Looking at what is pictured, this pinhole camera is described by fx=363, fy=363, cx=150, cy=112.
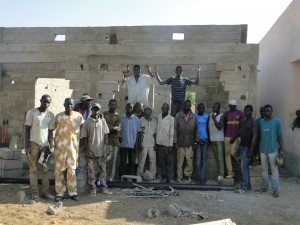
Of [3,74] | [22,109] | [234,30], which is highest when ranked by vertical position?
[234,30]

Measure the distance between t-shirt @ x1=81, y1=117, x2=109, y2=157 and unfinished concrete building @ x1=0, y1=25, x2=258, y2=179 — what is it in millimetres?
2254

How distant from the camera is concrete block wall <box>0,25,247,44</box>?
37.1 feet

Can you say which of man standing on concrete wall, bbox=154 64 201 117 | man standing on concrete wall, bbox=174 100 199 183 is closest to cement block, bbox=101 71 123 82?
man standing on concrete wall, bbox=154 64 201 117

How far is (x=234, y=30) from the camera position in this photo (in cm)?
1127

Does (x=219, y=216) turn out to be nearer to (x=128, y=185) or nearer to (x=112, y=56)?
(x=128, y=185)

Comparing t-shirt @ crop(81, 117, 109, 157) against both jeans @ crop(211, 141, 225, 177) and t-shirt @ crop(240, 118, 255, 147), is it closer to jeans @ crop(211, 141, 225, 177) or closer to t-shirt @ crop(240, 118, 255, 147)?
jeans @ crop(211, 141, 225, 177)

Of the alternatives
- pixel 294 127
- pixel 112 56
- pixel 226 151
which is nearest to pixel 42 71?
pixel 112 56

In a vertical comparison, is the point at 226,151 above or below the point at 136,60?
below

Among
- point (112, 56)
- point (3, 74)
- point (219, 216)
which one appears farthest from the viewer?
point (3, 74)

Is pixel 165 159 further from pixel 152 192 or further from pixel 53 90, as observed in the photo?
pixel 53 90

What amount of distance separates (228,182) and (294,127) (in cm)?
269

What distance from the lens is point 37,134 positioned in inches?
236

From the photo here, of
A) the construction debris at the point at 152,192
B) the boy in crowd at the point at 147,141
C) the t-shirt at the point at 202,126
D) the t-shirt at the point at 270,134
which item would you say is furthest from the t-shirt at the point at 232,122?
the construction debris at the point at 152,192

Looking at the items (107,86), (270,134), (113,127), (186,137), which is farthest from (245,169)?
(107,86)
